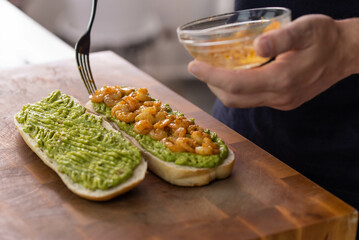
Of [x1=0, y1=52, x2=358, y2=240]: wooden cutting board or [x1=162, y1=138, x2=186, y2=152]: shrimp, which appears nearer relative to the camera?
[x1=0, y1=52, x2=358, y2=240]: wooden cutting board

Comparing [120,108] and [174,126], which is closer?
[174,126]

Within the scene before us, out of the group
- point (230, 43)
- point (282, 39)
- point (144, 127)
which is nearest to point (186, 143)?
point (144, 127)

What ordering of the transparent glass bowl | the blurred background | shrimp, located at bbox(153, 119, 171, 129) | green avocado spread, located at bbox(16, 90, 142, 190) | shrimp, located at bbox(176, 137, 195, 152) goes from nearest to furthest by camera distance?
the transparent glass bowl, green avocado spread, located at bbox(16, 90, 142, 190), shrimp, located at bbox(176, 137, 195, 152), shrimp, located at bbox(153, 119, 171, 129), the blurred background

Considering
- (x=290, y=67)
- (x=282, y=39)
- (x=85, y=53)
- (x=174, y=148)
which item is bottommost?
(x=174, y=148)

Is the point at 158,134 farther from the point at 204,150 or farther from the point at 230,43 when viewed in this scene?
the point at 230,43

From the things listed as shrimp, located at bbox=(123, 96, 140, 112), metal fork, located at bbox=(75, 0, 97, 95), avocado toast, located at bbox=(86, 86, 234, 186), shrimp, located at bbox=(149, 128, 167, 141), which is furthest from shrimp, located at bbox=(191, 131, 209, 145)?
metal fork, located at bbox=(75, 0, 97, 95)

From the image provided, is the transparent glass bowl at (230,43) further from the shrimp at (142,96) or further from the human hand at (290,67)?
the shrimp at (142,96)

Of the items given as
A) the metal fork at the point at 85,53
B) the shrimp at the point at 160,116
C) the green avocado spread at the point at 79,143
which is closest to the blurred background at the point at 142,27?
the metal fork at the point at 85,53

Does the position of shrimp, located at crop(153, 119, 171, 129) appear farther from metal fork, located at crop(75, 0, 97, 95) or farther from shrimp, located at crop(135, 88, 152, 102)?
metal fork, located at crop(75, 0, 97, 95)
